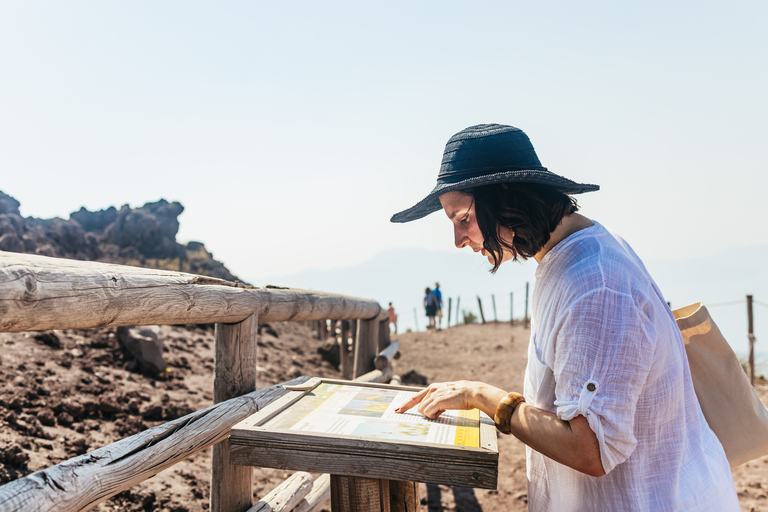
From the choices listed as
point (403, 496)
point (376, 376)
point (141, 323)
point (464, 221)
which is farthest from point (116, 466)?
point (376, 376)

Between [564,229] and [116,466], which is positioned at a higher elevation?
[564,229]

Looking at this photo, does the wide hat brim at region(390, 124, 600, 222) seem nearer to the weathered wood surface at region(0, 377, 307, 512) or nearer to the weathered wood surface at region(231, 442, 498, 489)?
the weathered wood surface at region(231, 442, 498, 489)

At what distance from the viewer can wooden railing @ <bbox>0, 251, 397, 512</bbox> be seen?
1.19 m

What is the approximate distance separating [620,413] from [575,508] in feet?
1.20

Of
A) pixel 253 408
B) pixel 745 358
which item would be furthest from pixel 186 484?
pixel 745 358

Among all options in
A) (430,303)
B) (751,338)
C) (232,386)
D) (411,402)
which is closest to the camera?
(411,402)

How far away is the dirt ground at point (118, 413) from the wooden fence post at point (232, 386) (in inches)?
43.6

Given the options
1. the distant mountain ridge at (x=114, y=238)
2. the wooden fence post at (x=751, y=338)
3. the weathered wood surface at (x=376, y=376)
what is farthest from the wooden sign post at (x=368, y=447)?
the distant mountain ridge at (x=114, y=238)

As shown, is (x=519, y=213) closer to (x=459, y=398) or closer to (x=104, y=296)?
(x=459, y=398)

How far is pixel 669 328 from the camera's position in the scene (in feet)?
4.33

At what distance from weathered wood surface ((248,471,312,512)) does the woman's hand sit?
3.70 ft

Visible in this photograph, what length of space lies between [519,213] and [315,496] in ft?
7.04

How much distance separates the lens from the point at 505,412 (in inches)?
51.7

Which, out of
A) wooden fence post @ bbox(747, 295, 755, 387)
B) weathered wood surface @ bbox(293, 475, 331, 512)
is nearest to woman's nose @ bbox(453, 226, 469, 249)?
weathered wood surface @ bbox(293, 475, 331, 512)
